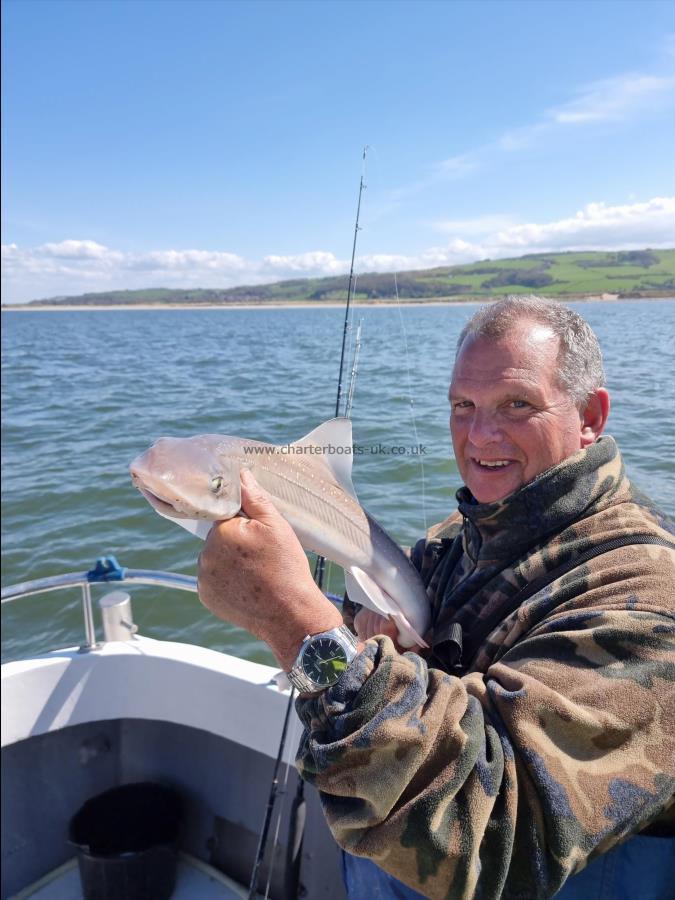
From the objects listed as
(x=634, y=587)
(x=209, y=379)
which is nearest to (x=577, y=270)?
(x=634, y=587)

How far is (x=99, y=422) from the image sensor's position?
1561 cm

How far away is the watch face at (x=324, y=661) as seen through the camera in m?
1.42

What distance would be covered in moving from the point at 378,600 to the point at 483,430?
79 centimetres

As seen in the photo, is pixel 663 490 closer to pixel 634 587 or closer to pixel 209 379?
pixel 634 587

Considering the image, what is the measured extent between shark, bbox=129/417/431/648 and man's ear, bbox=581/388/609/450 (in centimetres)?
91

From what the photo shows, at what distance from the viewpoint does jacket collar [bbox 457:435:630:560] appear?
6.12 ft

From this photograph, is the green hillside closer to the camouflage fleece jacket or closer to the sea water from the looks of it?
the sea water

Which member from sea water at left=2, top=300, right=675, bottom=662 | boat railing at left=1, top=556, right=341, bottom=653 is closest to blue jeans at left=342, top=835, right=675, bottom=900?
sea water at left=2, top=300, right=675, bottom=662

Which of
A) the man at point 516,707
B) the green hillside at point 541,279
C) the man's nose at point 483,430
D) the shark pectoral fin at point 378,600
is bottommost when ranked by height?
the shark pectoral fin at point 378,600

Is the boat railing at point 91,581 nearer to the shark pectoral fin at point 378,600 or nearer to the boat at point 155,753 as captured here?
the boat at point 155,753

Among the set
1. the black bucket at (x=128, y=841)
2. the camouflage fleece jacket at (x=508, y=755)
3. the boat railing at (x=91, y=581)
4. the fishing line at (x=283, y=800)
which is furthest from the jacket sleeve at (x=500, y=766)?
the black bucket at (x=128, y=841)

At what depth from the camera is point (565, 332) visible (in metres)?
2.09

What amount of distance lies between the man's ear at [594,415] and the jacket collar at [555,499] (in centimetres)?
15

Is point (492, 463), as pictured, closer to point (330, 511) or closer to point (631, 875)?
point (330, 511)
